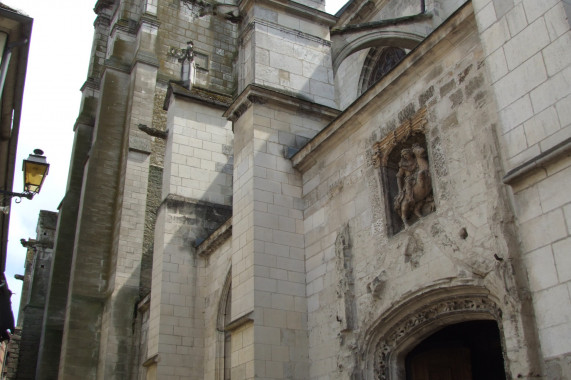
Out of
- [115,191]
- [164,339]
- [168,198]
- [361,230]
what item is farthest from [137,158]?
[361,230]

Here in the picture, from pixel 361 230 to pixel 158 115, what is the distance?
39.7 ft

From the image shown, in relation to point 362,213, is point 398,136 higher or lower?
higher

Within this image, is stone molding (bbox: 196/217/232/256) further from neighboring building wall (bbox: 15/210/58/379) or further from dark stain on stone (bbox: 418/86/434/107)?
neighboring building wall (bbox: 15/210/58/379)

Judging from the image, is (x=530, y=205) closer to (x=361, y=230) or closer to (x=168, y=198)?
(x=361, y=230)

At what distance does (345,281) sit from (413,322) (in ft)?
3.77

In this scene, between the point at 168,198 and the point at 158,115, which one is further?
the point at 158,115

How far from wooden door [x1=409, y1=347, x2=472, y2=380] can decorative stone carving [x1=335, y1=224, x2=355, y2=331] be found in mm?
941

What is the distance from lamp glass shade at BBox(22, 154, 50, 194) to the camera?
7234 millimetres

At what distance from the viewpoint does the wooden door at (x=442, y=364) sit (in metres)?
7.78

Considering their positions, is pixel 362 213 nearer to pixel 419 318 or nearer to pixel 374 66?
pixel 419 318


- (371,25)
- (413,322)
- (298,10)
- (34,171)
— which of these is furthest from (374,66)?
(34,171)

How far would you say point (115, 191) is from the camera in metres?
17.9

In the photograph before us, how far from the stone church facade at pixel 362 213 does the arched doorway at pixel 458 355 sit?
0.08ft

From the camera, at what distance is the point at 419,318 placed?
7.05 m
